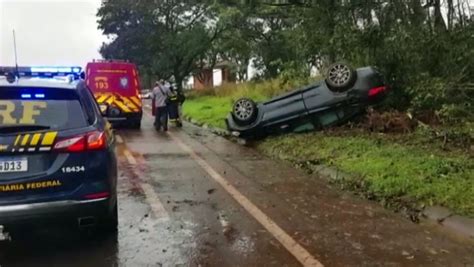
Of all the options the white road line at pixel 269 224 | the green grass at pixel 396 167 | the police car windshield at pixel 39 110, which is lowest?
the white road line at pixel 269 224

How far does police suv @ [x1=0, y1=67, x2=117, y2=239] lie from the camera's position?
4.71 m

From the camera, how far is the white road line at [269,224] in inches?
201

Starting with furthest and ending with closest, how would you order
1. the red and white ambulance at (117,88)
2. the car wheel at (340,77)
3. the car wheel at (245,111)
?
the red and white ambulance at (117,88) → the car wheel at (245,111) → the car wheel at (340,77)

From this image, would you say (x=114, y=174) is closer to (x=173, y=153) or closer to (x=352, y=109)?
(x=173, y=153)

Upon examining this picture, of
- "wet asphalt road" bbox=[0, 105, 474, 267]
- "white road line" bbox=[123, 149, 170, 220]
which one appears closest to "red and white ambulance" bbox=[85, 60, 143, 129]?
"white road line" bbox=[123, 149, 170, 220]

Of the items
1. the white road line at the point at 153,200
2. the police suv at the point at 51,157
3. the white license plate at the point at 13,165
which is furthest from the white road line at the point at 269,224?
the white license plate at the point at 13,165

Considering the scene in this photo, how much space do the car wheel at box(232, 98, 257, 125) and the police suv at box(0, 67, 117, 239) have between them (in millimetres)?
7652

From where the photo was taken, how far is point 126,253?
5266mm

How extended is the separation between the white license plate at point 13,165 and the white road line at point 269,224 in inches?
98.0

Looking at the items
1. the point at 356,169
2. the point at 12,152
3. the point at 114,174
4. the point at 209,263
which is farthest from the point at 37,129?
the point at 356,169

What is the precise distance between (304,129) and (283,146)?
48.5 inches

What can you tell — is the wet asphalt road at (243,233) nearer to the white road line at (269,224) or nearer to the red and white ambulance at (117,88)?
the white road line at (269,224)

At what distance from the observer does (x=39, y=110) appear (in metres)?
4.97

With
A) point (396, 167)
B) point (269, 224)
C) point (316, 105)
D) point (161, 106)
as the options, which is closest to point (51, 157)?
point (269, 224)
